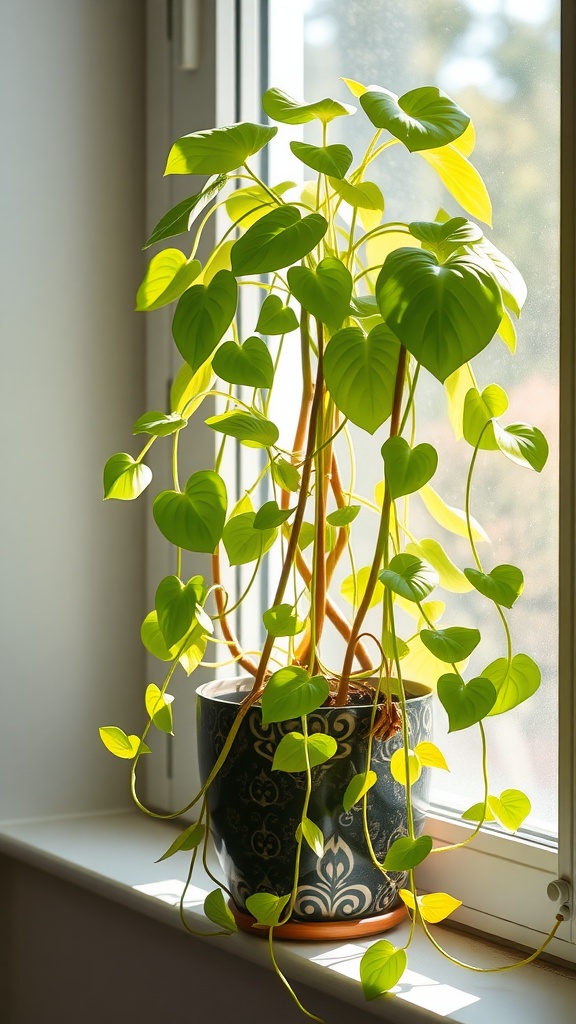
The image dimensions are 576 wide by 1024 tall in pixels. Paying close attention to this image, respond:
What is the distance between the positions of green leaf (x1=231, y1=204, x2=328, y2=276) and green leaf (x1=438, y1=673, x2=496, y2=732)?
0.32 metres

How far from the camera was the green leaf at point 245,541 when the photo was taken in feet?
2.83

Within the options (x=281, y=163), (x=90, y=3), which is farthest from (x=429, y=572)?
(x=90, y=3)

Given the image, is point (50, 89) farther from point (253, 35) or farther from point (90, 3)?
point (253, 35)

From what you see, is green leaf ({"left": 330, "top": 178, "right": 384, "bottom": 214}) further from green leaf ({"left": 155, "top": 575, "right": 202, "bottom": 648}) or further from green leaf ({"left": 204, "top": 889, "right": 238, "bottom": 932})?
green leaf ({"left": 204, "top": 889, "right": 238, "bottom": 932})

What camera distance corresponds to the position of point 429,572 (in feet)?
2.46

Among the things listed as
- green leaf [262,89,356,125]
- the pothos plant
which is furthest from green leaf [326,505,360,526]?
green leaf [262,89,356,125]

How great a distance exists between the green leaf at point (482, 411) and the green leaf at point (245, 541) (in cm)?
19

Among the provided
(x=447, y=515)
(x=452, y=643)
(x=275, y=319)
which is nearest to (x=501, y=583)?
(x=452, y=643)

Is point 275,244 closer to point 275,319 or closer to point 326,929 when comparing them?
point 275,319

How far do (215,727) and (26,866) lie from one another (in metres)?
0.57

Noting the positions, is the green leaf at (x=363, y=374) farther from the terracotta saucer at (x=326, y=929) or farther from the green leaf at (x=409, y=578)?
the terracotta saucer at (x=326, y=929)

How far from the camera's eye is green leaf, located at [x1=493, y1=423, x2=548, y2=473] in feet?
2.45

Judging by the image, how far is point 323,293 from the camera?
704mm

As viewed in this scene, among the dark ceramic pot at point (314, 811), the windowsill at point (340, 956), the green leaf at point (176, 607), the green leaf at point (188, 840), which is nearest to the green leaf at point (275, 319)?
the green leaf at point (176, 607)
